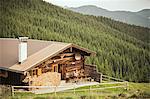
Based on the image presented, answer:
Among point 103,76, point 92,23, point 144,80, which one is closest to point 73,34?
point 92,23

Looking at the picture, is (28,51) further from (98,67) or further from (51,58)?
(98,67)

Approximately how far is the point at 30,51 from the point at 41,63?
0.59ft

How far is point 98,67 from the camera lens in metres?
4.66

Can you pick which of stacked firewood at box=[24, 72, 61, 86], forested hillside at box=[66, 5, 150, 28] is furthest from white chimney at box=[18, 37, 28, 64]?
forested hillside at box=[66, 5, 150, 28]

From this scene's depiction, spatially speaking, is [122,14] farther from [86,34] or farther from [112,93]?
[112,93]

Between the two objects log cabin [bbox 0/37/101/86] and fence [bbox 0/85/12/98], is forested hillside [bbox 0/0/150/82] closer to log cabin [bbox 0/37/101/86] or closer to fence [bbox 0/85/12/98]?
log cabin [bbox 0/37/101/86]

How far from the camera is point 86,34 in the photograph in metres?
4.67

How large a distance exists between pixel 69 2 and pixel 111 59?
749 millimetres

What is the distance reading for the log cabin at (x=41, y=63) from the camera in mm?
4461

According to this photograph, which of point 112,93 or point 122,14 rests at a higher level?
point 122,14

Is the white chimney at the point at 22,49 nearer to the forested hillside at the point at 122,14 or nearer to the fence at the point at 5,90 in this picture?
the fence at the point at 5,90

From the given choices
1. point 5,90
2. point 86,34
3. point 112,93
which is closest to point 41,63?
point 5,90

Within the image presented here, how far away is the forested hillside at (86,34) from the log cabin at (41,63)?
84 mm

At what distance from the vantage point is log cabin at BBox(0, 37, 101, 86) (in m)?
4.46
